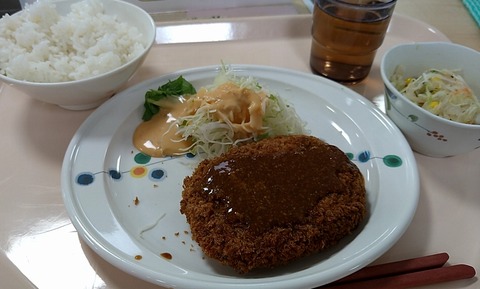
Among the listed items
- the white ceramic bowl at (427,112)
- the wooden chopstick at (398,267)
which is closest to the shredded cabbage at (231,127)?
the white ceramic bowl at (427,112)

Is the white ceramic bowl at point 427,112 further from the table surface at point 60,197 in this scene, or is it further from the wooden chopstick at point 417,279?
the wooden chopstick at point 417,279

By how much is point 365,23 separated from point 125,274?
1386 millimetres

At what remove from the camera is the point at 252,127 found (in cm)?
161

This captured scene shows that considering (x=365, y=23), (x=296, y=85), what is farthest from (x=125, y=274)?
(x=365, y=23)

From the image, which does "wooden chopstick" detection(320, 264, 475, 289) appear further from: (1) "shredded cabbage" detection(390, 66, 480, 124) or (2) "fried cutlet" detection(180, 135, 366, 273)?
(1) "shredded cabbage" detection(390, 66, 480, 124)

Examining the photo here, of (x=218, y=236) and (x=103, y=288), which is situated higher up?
(x=218, y=236)

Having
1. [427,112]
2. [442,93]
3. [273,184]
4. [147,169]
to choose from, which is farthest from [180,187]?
→ [442,93]

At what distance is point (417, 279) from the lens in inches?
46.9

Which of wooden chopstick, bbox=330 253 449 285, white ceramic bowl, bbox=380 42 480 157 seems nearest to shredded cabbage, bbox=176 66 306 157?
white ceramic bowl, bbox=380 42 480 157

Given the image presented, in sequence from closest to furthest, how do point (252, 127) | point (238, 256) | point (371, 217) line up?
point (238, 256) → point (371, 217) → point (252, 127)

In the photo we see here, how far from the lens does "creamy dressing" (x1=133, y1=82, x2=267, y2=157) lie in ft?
5.33

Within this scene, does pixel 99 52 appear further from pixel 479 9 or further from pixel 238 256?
pixel 479 9

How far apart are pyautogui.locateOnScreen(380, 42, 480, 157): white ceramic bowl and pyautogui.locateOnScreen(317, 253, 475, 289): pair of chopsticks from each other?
1.56 ft

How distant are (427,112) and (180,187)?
37.1 inches
